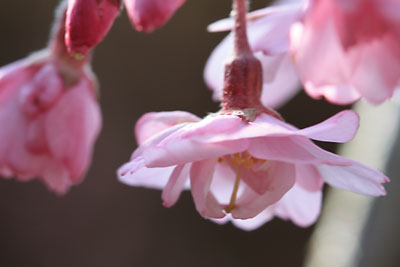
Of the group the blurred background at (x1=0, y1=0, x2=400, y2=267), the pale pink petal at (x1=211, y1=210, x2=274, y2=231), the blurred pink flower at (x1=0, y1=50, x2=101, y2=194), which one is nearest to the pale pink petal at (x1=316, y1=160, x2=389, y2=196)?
the pale pink petal at (x1=211, y1=210, x2=274, y2=231)

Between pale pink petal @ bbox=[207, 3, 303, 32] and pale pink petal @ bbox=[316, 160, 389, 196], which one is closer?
pale pink petal @ bbox=[316, 160, 389, 196]

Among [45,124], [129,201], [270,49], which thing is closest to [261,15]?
[270,49]

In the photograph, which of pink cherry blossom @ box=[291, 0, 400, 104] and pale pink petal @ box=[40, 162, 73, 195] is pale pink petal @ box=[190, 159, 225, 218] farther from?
pale pink petal @ box=[40, 162, 73, 195]

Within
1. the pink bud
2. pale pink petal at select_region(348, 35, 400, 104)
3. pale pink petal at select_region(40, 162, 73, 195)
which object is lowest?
pale pink petal at select_region(40, 162, 73, 195)

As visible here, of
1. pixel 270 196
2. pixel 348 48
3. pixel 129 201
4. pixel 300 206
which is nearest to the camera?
pixel 348 48

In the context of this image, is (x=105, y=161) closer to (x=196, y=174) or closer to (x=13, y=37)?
(x=13, y=37)

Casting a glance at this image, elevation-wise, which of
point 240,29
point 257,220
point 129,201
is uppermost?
point 240,29

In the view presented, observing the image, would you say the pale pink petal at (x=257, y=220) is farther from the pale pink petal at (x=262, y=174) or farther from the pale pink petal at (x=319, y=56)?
the pale pink petal at (x=319, y=56)

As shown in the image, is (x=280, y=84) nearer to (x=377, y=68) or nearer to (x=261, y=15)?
(x=261, y=15)

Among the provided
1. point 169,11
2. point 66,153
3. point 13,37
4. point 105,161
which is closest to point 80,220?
point 105,161
